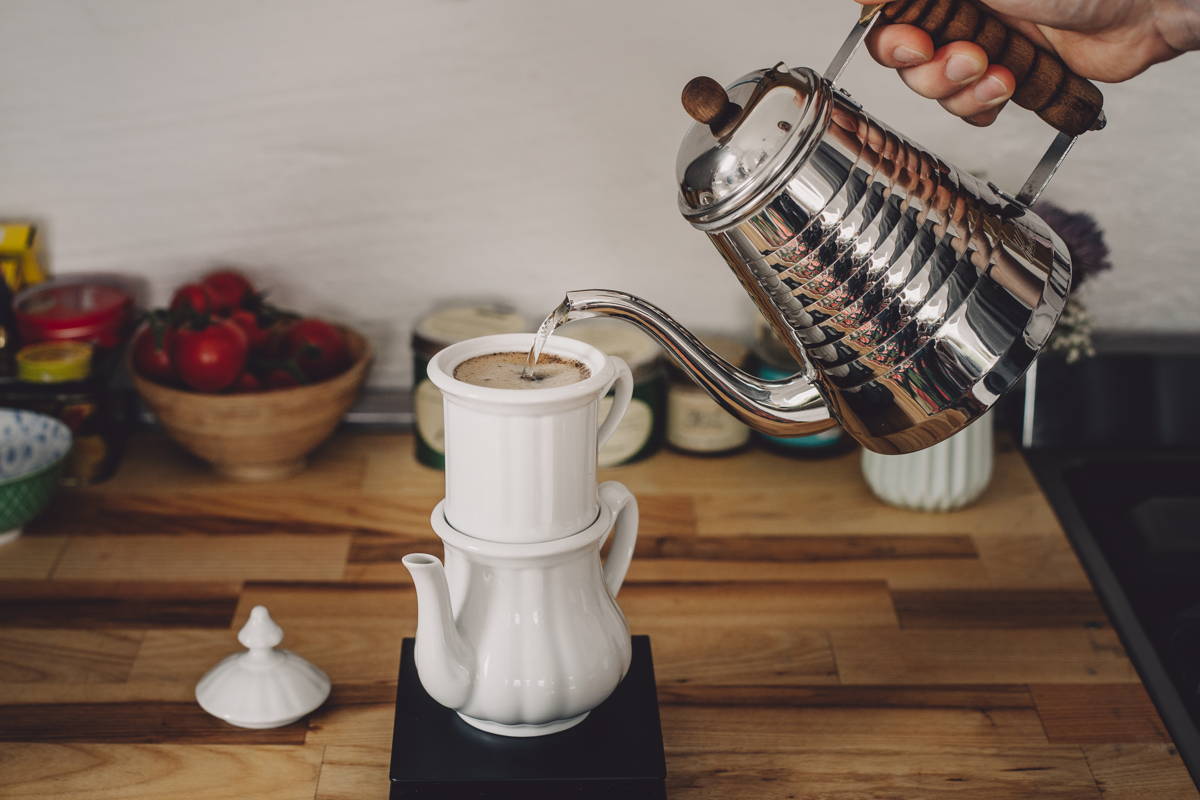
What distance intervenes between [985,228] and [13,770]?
28.7 inches

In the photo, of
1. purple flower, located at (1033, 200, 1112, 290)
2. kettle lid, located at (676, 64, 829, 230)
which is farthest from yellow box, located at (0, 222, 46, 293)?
purple flower, located at (1033, 200, 1112, 290)

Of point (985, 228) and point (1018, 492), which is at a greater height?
point (985, 228)

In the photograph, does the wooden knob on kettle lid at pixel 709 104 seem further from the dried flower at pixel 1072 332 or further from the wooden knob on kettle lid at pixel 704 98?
the dried flower at pixel 1072 332

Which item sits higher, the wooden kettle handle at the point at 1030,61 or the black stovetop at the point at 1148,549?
the wooden kettle handle at the point at 1030,61

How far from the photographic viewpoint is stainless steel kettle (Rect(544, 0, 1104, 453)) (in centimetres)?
63

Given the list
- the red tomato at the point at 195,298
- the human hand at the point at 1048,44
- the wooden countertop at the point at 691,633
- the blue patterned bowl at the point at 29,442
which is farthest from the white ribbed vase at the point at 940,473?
the blue patterned bowl at the point at 29,442

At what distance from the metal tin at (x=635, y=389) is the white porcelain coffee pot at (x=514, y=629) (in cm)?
44

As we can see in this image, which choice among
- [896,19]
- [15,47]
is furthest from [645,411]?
[15,47]

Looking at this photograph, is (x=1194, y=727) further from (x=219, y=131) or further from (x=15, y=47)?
(x=15, y=47)

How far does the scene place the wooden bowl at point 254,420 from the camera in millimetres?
1076

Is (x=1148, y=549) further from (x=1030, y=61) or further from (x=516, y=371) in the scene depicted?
(x=516, y=371)

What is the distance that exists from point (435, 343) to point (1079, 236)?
0.64 m

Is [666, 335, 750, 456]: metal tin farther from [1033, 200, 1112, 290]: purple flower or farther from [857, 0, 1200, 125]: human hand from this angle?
[857, 0, 1200, 125]: human hand

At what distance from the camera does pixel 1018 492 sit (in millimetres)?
1170
